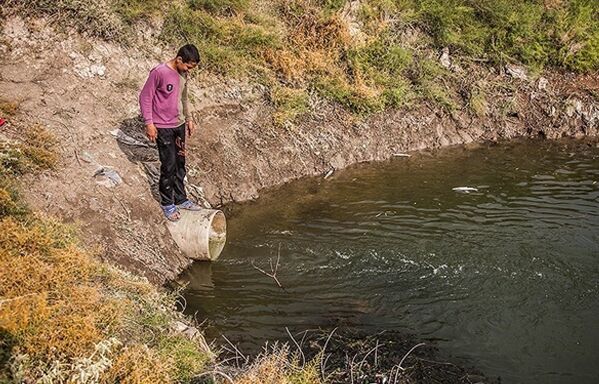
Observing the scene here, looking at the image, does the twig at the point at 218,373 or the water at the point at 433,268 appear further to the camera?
the water at the point at 433,268

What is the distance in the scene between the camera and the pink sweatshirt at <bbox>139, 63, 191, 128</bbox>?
6203mm

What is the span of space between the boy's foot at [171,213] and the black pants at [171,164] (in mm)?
57

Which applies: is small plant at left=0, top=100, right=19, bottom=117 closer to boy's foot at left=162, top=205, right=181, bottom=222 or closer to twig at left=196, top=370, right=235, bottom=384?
boy's foot at left=162, top=205, right=181, bottom=222

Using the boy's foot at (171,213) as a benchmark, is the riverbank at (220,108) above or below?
above

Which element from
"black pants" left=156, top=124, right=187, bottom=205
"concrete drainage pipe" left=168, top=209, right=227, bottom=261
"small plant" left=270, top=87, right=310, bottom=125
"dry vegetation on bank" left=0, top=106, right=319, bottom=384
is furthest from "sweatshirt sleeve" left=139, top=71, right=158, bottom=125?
"small plant" left=270, top=87, right=310, bottom=125

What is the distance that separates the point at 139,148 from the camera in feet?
26.5

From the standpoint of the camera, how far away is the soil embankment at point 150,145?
21.7ft

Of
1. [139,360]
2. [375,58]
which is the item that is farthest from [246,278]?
[375,58]

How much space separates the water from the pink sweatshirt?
2.05m

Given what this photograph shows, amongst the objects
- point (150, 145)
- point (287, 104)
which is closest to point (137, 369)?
point (150, 145)

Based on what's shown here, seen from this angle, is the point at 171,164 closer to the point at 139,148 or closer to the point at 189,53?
the point at 189,53

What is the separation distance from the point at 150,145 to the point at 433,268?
15.7 ft

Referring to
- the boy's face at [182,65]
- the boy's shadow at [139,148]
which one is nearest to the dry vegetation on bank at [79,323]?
the boy's shadow at [139,148]

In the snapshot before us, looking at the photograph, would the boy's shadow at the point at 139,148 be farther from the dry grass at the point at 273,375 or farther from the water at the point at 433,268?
the dry grass at the point at 273,375
